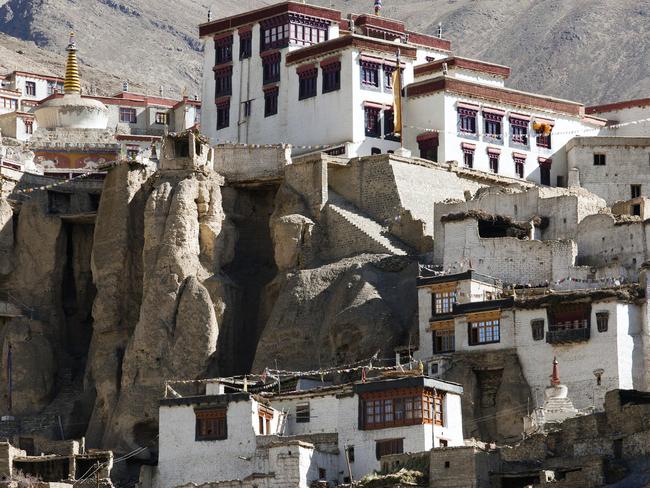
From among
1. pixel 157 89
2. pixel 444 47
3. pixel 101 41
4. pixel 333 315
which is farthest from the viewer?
pixel 101 41

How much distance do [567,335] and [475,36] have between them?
10726 cm

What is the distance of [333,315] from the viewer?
8400 cm

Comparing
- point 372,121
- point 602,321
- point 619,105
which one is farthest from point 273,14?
point 602,321

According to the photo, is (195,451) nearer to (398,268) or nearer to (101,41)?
(398,268)

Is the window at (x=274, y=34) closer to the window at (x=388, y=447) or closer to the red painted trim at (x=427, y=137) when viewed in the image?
the red painted trim at (x=427, y=137)

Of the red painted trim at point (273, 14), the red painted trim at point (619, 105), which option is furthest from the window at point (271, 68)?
the red painted trim at point (619, 105)

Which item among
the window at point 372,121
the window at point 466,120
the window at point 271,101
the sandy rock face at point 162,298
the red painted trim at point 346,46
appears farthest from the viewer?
the window at point 271,101

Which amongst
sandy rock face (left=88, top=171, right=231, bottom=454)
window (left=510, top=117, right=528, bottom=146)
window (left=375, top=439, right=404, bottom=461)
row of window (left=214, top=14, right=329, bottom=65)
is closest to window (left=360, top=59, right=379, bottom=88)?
row of window (left=214, top=14, right=329, bottom=65)

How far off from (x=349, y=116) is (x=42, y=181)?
15591mm

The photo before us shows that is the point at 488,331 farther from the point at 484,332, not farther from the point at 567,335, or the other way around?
the point at 567,335

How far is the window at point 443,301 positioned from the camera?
80438 millimetres

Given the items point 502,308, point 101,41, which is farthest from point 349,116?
point 101,41

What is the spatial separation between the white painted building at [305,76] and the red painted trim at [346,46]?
5cm

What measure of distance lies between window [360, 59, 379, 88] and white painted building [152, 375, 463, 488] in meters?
25.4
